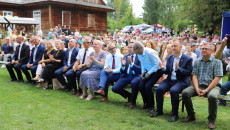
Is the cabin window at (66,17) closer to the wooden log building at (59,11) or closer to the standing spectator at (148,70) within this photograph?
the wooden log building at (59,11)

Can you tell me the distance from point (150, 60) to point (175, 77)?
2.13 feet

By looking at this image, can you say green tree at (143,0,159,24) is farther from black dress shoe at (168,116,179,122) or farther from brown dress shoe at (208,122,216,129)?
brown dress shoe at (208,122,216,129)

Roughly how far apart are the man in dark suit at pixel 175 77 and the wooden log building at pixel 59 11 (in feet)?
60.2

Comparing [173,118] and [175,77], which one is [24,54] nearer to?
[175,77]

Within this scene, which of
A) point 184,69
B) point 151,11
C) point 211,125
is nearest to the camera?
point 211,125

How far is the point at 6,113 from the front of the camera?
4.91 meters

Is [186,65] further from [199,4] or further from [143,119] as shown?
[199,4]

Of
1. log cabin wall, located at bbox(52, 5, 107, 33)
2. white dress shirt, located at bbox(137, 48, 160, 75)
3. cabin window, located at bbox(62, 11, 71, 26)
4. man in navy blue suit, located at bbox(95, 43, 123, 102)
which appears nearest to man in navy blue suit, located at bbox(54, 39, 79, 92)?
man in navy blue suit, located at bbox(95, 43, 123, 102)

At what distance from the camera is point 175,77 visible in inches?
188

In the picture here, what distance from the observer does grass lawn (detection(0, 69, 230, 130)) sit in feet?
14.1

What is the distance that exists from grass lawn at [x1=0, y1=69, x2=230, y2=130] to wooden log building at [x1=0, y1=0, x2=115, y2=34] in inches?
659

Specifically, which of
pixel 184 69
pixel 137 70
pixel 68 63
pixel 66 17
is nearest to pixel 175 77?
pixel 184 69

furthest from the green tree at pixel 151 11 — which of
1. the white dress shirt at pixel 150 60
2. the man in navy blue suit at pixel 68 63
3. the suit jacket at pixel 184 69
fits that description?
the suit jacket at pixel 184 69

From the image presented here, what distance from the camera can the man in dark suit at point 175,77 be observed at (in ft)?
14.8
